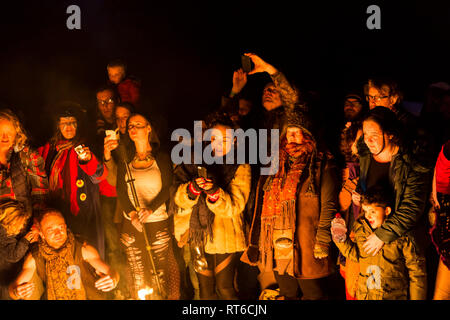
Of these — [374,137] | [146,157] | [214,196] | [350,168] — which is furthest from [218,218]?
[374,137]

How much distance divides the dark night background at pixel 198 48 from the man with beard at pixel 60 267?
87 centimetres

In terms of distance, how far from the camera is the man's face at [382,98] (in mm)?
3842

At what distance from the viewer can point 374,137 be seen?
12.1 feet

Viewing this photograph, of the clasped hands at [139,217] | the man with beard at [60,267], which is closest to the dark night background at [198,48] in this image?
the clasped hands at [139,217]

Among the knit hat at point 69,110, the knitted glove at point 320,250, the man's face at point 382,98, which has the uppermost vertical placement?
the man's face at point 382,98

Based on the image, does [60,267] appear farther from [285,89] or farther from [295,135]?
[285,89]

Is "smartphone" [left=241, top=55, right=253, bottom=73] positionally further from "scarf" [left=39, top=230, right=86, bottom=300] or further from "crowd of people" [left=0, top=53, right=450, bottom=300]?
"scarf" [left=39, top=230, right=86, bottom=300]

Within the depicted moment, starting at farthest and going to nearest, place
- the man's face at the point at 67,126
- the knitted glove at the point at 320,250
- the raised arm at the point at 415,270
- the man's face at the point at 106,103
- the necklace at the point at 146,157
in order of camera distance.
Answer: the man's face at the point at 106,103
the man's face at the point at 67,126
the necklace at the point at 146,157
the knitted glove at the point at 320,250
the raised arm at the point at 415,270

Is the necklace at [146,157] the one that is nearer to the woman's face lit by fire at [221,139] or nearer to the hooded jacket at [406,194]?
the woman's face lit by fire at [221,139]

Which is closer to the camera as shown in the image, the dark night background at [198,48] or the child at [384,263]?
the child at [384,263]

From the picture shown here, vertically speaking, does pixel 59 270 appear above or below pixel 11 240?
below

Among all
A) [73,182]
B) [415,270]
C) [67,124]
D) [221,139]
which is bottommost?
[415,270]

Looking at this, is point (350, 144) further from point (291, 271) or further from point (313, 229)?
point (291, 271)

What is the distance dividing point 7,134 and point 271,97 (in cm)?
227
